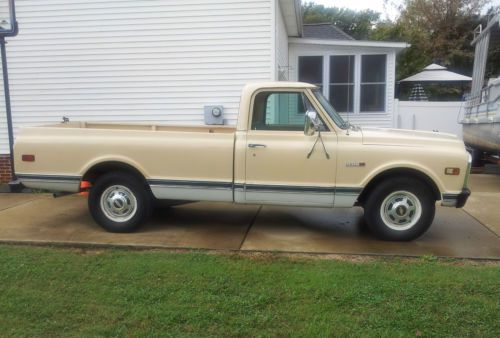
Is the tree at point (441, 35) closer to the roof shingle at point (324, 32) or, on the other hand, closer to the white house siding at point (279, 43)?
the roof shingle at point (324, 32)

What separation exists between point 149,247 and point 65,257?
89cm

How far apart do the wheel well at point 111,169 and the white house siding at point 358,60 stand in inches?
333

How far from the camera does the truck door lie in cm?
560

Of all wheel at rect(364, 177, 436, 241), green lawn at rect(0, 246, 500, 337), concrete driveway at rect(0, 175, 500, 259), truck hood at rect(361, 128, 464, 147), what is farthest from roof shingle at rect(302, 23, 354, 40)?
green lawn at rect(0, 246, 500, 337)

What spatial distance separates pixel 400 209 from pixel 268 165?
1.61 metres

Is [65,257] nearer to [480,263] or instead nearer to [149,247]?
[149,247]

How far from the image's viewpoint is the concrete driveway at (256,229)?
5.52 meters

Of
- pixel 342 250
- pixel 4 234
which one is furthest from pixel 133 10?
pixel 342 250

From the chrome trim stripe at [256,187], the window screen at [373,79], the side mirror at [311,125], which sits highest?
the window screen at [373,79]

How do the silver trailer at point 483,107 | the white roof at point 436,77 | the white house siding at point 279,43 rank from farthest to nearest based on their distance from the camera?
the white roof at point 436,77 → the silver trailer at point 483,107 → the white house siding at point 279,43

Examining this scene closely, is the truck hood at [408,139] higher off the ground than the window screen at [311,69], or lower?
lower

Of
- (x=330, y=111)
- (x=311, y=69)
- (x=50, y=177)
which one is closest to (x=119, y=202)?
(x=50, y=177)

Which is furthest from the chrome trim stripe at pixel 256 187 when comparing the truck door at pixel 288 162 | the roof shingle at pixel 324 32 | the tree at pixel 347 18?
the tree at pixel 347 18

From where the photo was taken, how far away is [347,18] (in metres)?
48.6
